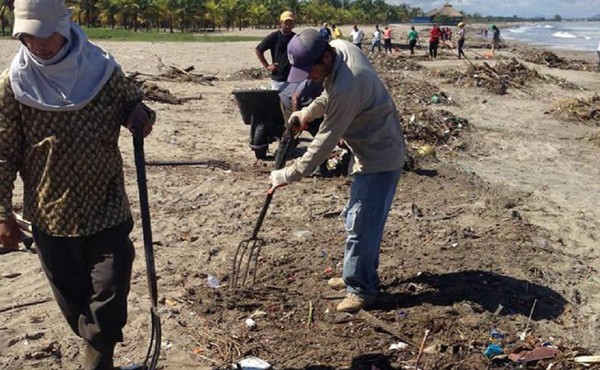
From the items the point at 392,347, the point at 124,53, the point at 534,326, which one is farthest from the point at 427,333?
the point at 124,53

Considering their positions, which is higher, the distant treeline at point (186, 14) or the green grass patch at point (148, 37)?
the distant treeline at point (186, 14)

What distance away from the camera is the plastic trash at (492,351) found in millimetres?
3861

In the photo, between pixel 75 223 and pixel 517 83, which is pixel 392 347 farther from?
pixel 517 83

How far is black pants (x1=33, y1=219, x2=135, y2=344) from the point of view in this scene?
2910mm

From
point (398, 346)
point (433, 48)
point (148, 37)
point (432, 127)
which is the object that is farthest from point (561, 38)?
point (398, 346)

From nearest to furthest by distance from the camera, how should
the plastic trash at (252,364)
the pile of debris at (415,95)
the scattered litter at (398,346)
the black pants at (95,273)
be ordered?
1. the black pants at (95,273)
2. the plastic trash at (252,364)
3. the scattered litter at (398,346)
4. the pile of debris at (415,95)

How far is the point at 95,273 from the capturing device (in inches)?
115

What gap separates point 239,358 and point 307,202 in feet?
10.1

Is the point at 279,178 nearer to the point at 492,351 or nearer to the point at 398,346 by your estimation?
the point at 398,346

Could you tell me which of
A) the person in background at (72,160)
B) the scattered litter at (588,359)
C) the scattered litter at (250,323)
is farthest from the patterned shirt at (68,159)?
the scattered litter at (588,359)

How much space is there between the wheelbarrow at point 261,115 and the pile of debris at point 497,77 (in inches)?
386

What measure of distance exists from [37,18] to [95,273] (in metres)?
1.13

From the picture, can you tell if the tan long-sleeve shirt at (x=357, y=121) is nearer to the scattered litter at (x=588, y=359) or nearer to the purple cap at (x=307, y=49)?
the purple cap at (x=307, y=49)

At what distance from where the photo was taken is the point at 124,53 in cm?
2542
